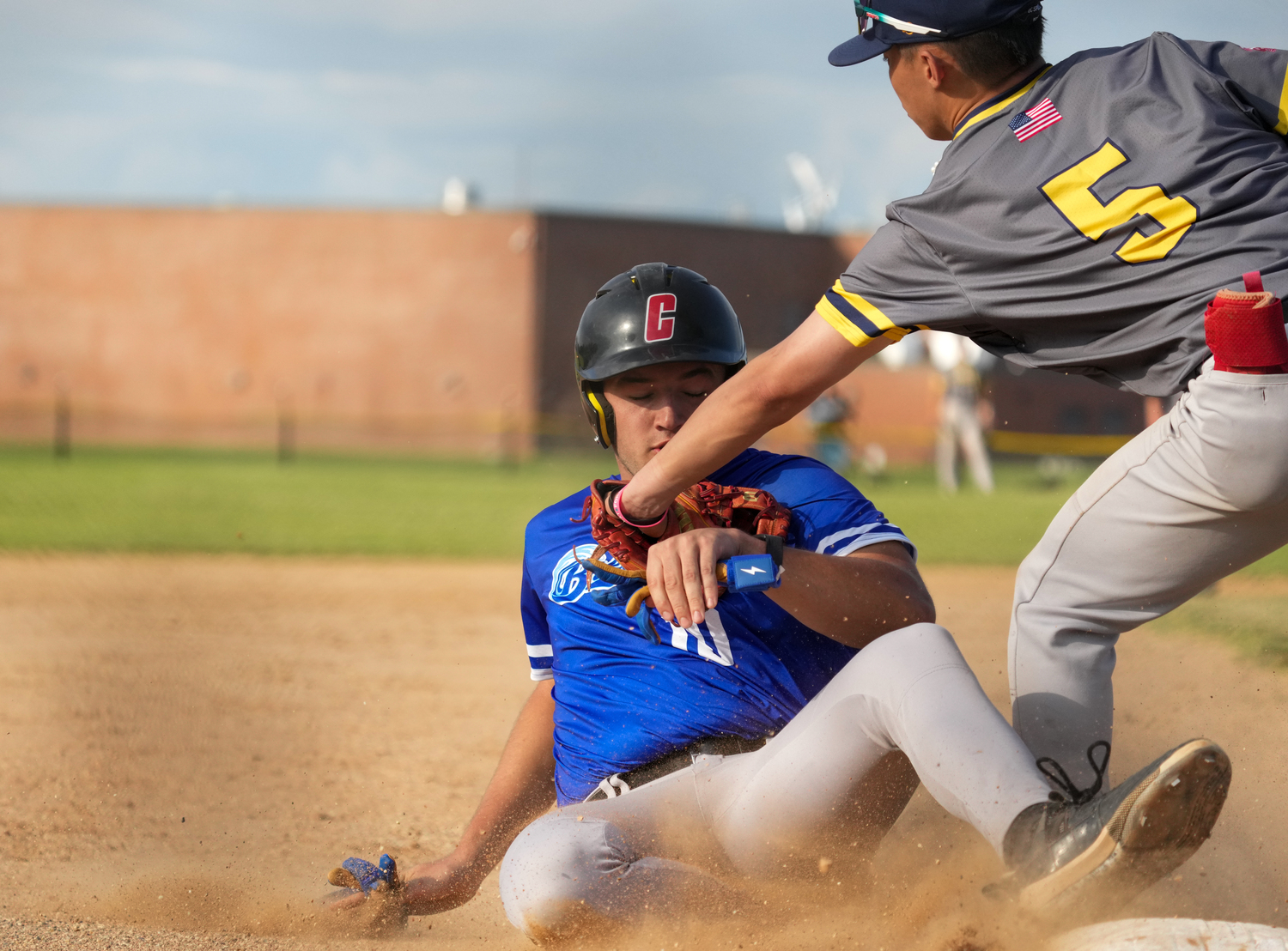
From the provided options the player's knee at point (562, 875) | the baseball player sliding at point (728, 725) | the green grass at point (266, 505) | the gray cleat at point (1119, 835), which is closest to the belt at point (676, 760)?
the baseball player sliding at point (728, 725)

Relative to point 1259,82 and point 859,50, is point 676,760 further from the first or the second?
point 1259,82

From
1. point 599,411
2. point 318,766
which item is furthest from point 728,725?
point 318,766

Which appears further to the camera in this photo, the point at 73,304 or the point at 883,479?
the point at 73,304

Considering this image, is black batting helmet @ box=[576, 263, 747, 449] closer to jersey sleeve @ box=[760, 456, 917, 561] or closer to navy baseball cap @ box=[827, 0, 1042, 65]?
jersey sleeve @ box=[760, 456, 917, 561]

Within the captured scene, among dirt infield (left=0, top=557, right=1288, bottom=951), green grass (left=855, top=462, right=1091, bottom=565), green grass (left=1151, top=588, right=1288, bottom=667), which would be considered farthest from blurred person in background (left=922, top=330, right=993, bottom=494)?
dirt infield (left=0, top=557, right=1288, bottom=951)

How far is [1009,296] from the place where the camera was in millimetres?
2090

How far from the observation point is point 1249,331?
1.88 metres

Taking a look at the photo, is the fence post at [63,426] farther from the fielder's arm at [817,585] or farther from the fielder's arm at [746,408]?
the fielder's arm at [817,585]

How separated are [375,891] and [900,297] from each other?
65.8 inches

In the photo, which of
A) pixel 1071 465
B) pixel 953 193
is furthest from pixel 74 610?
pixel 1071 465

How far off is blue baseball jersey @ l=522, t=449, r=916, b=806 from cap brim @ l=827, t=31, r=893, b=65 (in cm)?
80

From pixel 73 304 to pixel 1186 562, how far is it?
3282 centimetres

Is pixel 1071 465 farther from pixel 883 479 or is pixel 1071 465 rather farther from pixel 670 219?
pixel 670 219

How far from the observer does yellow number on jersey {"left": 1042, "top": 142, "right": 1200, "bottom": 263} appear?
79.0 inches
